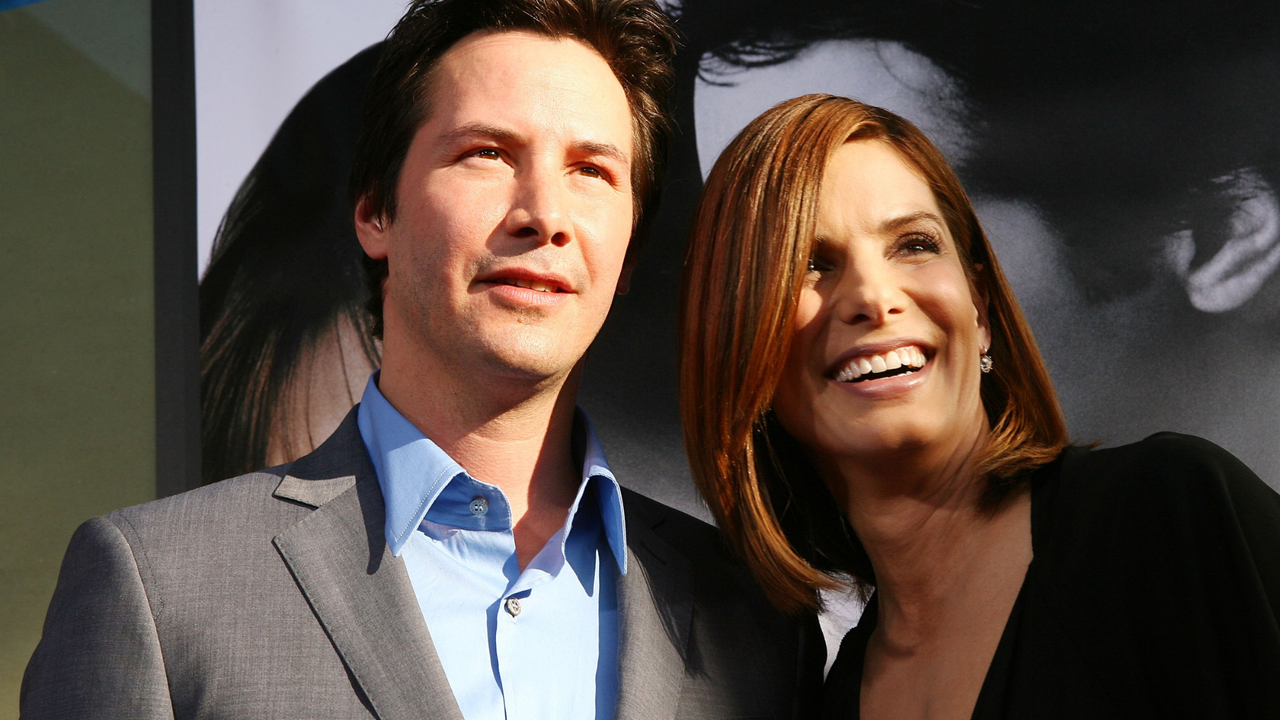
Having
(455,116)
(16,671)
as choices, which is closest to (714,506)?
(455,116)

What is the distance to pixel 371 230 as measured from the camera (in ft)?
5.48

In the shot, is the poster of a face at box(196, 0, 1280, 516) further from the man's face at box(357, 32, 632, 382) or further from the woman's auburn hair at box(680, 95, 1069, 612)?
the man's face at box(357, 32, 632, 382)

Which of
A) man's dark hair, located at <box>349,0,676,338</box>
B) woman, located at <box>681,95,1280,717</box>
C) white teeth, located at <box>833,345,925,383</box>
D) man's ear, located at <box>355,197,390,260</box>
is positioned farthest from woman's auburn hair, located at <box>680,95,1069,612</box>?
man's ear, located at <box>355,197,390,260</box>

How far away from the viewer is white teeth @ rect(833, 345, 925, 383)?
147 centimetres

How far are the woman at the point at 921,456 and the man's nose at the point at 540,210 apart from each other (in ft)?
0.95

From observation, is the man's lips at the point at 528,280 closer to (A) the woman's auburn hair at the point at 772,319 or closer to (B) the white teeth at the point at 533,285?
(B) the white teeth at the point at 533,285

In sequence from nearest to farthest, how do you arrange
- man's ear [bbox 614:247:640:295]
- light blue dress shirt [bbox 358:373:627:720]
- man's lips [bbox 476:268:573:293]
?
light blue dress shirt [bbox 358:373:627:720], man's lips [bbox 476:268:573:293], man's ear [bbox 614:247:640:295]

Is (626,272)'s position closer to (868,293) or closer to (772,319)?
(772,319)

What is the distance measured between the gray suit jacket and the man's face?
26 centimetres

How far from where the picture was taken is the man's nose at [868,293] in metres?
1.46

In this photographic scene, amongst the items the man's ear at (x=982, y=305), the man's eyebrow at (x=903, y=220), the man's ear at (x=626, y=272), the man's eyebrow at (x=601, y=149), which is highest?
the man's eyebrow at (x=601, y=149)

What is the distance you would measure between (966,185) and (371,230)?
1.22 meters

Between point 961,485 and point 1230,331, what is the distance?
0.75 metres

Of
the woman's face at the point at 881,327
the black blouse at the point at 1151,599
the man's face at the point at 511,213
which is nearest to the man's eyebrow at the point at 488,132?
the man's face at the point at 511,213
